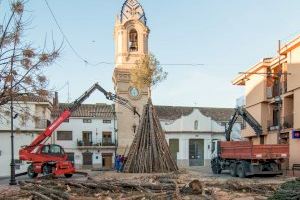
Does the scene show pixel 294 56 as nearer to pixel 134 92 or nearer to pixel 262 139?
pixel 262 139

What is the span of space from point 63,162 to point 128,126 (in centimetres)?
2934

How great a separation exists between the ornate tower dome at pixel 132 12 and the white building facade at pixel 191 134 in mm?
16025

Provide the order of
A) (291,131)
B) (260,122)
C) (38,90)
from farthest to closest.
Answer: (260,122) → (291,131) → (38,90)

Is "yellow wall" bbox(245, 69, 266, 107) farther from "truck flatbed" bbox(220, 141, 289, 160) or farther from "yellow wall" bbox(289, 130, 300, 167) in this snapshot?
"truck flatbed" bbox(220, 141, 289, 160)

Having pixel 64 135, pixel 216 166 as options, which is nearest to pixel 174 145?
pixel 64 135

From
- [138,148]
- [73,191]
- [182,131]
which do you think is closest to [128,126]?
[182,131]

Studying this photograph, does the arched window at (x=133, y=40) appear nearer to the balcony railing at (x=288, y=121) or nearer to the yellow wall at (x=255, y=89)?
the yellow wall at (x=255, y=89)

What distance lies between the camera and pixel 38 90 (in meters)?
12.6

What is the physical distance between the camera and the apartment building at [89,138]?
67.8 meters

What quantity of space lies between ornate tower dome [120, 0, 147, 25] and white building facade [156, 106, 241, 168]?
16.0 meters

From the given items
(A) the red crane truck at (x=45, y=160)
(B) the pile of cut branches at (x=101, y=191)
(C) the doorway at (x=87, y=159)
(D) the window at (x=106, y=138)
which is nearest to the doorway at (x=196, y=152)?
(D) the window at (x=106, y=138)

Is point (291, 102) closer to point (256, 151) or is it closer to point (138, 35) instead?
point (256, 151)

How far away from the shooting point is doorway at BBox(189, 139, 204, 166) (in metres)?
69.7

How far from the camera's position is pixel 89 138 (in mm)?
68562
